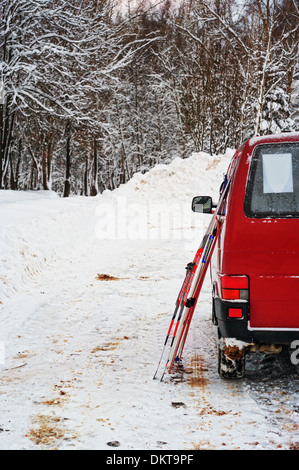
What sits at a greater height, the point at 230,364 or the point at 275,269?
the point at 275,269

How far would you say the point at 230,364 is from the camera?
4.03m

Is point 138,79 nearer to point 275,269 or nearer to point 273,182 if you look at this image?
point 273,182

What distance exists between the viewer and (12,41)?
18.2m

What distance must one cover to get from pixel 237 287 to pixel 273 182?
0.86 metres

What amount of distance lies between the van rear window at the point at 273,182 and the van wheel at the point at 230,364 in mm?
1145

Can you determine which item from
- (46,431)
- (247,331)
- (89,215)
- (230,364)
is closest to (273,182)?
(247,331)

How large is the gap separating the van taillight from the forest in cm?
1573

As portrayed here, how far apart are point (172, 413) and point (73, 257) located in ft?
25.0

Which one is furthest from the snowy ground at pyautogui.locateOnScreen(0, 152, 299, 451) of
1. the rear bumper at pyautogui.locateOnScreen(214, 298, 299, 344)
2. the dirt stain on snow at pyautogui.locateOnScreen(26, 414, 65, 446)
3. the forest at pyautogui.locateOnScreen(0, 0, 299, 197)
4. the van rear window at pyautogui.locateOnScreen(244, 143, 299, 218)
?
the forest at pyautogui.locateOnScreen(0, 0, 299, 197)

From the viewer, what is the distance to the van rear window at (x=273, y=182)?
364 centimetres

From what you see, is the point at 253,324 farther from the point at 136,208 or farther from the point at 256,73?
the point at 256,73

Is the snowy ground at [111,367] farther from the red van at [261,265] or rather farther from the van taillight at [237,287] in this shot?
the van taillight at [237,287]

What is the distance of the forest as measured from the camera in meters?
19.0

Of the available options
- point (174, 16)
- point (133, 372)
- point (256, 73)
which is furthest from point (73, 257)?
point (174, 16)
